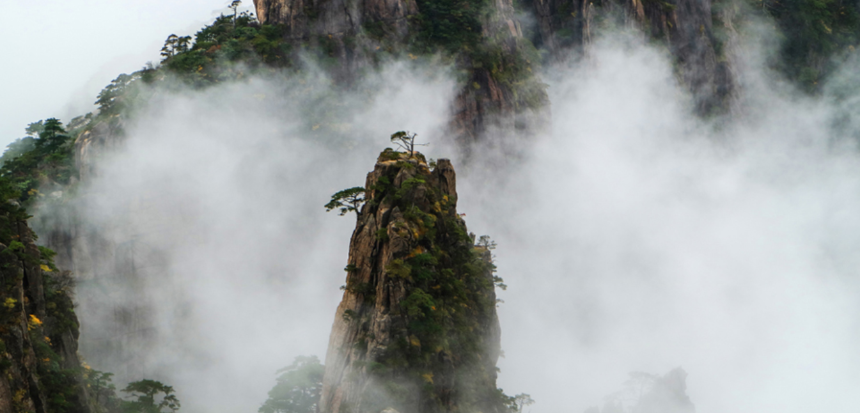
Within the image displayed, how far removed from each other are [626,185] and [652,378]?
87.0 ft

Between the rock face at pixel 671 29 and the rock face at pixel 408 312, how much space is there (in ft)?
179

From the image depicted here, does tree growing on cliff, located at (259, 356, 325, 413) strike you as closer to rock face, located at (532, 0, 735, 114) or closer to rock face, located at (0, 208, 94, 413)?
rock face, located at (0, 208, 94, 413)

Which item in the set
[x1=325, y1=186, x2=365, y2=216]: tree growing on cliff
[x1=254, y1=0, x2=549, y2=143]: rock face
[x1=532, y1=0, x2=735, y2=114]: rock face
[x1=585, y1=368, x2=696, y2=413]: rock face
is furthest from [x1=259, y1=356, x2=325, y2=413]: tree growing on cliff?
[x1=532, y1=0, x2=735, y2=114]: rock face

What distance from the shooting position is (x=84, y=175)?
64.9 meters

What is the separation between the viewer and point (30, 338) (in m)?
28.6

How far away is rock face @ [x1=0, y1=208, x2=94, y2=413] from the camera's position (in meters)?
25.1

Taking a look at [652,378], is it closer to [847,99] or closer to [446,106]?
[446,106]

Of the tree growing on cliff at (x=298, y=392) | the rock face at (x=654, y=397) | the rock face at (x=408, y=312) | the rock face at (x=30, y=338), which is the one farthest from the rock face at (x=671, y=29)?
the rock face at (x=30, y=338)

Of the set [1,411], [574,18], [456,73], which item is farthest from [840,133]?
[1,411]

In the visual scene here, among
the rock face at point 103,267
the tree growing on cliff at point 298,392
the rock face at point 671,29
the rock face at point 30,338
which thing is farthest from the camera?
the rock face at point 671,29

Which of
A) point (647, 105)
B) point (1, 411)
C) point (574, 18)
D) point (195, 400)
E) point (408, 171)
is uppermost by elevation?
point (574, 18)

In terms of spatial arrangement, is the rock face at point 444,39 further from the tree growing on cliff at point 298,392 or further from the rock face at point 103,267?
the tree growing on cliff at point 298,392

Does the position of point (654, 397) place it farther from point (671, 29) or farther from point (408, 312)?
point (408, 312)

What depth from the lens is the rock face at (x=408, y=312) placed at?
1415 inches
